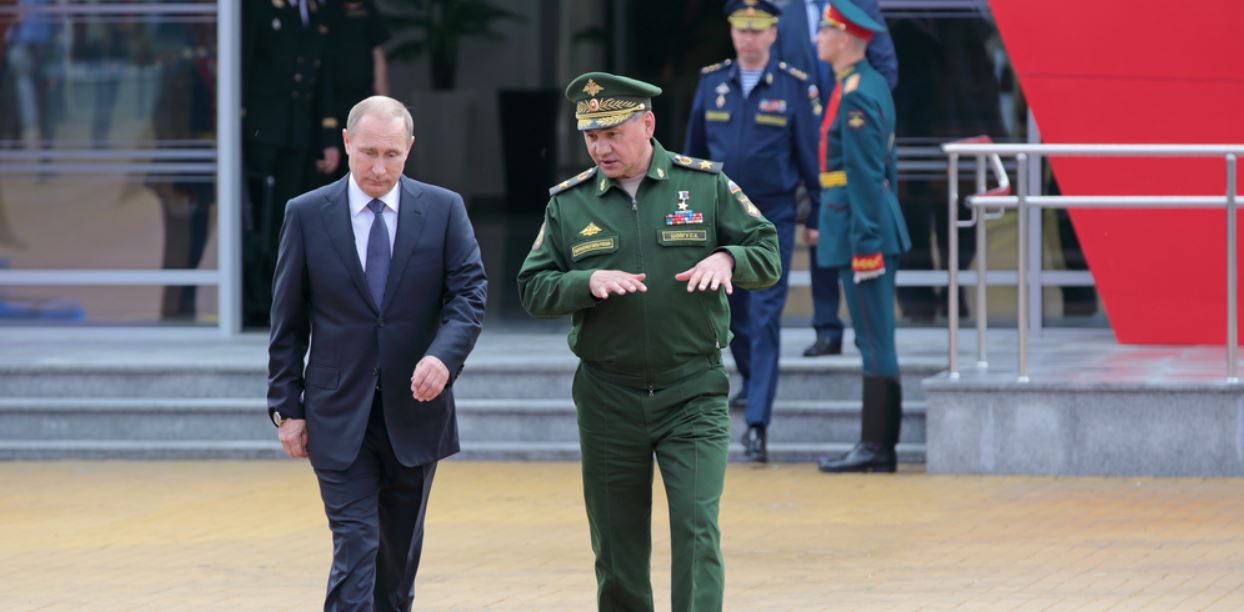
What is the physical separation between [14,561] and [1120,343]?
21.8 ft

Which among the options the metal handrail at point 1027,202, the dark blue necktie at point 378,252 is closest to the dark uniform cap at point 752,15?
the metal handrail at point 1027,202

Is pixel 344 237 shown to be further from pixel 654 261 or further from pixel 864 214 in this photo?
pixel 864 214

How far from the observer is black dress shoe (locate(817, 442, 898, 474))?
985 cm

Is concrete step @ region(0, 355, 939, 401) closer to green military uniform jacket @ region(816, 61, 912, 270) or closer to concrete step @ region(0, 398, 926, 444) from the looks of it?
concrete step @ region(0, 398, 926, 444)

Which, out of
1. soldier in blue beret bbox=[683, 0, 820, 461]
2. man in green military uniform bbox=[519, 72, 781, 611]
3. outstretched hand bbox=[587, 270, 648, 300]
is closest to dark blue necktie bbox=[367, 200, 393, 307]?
man in green military uniform bbox=[519, 72, 781, 611]

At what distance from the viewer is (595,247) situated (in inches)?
225

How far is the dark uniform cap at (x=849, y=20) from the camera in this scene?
9.49 m

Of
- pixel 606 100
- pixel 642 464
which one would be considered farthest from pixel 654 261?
pixel 642 464

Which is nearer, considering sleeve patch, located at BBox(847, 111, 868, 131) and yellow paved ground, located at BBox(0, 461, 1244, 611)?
yellow paved ground, located at BBox(0, 461, 1244, 611)

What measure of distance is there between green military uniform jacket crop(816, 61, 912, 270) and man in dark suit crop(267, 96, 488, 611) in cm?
398

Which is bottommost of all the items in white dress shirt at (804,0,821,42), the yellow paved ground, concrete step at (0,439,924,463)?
the yellow paved ground

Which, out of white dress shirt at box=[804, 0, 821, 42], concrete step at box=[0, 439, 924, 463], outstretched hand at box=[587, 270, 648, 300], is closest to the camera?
outstretched hand at box=[587, 270, 648, 300]

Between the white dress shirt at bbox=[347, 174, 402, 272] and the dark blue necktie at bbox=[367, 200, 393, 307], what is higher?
the white dress shirt at bbox=[347, 174, 402, 272]

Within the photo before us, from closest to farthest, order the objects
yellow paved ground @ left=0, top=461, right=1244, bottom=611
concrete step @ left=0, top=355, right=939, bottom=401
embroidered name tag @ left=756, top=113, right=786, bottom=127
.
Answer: yellow paved ground @ left=0, top=461, right=1244, bottom=611, embroidered name tag @ left=756, top=113, right=786, bottom=127, concrete step @ left=0, top=355, right=939, bottom=401
